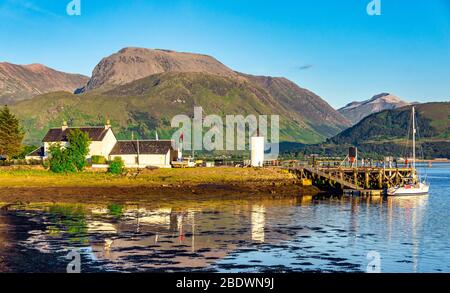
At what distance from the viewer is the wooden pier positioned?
10456 centimetres

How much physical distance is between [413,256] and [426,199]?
5645cm

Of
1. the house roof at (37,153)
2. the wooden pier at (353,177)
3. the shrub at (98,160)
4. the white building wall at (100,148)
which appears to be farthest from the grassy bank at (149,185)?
the house roof at (37,153)

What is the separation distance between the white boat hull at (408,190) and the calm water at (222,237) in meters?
20.7

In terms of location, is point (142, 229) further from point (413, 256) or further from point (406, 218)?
point (406, 218)

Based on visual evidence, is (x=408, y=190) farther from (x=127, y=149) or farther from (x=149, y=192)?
(x=127, y=149)

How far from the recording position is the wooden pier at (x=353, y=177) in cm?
10456

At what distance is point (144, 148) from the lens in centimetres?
11838

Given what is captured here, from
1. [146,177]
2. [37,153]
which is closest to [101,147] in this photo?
[37,153]

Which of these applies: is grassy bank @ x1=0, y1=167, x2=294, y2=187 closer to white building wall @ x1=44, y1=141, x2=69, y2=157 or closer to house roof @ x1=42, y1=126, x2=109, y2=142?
white building wall @ x1=44, y1=141, x2=69, y2=157

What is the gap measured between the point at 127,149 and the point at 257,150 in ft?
85.0

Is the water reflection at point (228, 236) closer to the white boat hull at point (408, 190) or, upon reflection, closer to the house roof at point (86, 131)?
the white boat hull at point (408, 190)

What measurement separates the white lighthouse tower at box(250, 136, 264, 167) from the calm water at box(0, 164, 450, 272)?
34883mm
